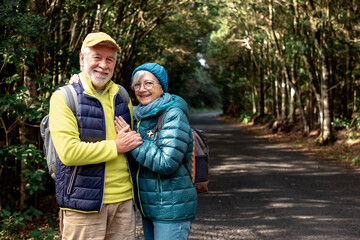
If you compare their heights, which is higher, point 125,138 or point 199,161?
point 125,138

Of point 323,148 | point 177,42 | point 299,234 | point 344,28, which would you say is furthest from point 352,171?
point 177,42

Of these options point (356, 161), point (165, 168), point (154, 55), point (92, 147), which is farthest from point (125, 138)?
point (154, 55)

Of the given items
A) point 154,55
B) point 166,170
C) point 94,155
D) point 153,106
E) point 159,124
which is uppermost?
point 154,55

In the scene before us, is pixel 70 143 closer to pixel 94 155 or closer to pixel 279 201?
pixel 94 155

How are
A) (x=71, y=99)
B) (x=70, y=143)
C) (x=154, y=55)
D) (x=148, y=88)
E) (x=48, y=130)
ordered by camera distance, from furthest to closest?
1. (x=154, y=55)
2. (x=148, y=88)
3. (x=48, y=130)
4. (x=71, y=99)
5. (x=70, y=143)

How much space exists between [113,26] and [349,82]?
41.4 ft

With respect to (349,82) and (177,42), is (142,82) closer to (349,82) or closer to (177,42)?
(349,82)

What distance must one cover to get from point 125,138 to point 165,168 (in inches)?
13.8

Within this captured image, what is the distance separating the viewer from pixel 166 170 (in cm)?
270

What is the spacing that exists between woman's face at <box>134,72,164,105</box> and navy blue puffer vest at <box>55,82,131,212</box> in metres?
0.38

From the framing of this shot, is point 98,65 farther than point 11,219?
No

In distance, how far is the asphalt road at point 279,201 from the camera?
19.2 feet

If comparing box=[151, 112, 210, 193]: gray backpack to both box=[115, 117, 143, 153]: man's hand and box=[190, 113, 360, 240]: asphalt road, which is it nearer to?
box=[115, 117, 143, 153]: man's hand

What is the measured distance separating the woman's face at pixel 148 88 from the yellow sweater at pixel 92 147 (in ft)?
0.79
